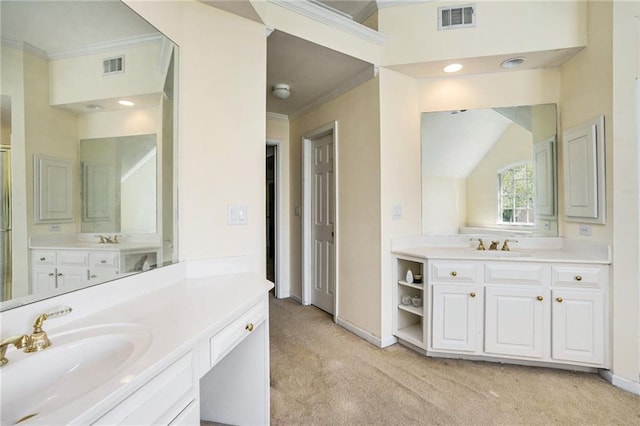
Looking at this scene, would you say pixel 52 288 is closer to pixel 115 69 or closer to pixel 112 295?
pixel 112 295

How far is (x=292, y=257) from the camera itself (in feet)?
13.2

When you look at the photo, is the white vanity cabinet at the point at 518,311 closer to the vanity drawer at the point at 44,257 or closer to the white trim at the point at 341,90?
the white trim at the point at 341,90

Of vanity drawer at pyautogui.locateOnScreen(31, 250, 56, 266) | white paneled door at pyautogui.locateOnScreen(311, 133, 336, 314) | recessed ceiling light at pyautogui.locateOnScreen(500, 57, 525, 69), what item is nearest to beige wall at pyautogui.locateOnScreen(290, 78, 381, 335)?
white paneled door at pyautogui.locateOnScreen(311, 133, 336, 314)

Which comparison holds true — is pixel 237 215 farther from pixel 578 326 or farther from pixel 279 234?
pixel 578 326

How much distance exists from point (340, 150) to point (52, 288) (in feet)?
8.21

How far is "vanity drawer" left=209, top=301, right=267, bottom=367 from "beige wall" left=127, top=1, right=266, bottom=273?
45 cm

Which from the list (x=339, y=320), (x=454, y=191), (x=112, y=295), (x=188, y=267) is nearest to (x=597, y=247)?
(x=454, y=191)

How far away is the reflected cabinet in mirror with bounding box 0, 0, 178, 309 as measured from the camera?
93 cm

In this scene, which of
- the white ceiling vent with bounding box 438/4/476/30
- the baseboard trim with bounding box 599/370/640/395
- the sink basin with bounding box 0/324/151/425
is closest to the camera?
the sink basin with bounding box 0/324/151/425

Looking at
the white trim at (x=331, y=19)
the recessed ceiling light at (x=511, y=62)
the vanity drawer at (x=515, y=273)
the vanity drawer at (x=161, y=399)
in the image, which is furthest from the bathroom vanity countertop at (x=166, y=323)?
the recessed ceiling light at (x=511, y=62)

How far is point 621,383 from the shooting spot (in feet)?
6.52

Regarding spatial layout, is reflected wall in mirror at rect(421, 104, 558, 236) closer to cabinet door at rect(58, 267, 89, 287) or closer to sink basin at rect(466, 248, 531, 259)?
sink basin at rect(466, 248, 531, 259)

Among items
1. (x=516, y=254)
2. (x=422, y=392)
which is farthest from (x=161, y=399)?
(x=516, y=254)

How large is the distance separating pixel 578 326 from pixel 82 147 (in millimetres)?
3096
